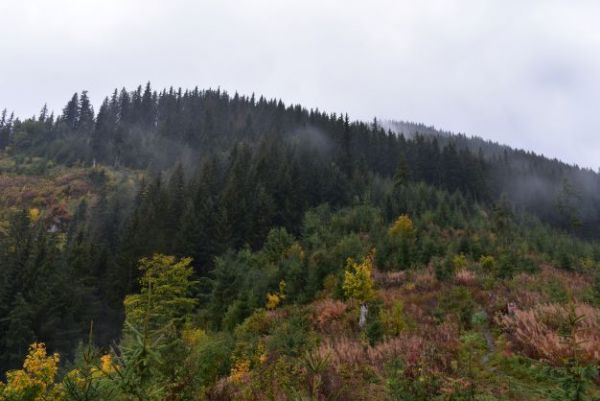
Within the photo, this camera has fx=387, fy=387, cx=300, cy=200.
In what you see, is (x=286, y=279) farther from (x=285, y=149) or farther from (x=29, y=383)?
(x=285, y=149)

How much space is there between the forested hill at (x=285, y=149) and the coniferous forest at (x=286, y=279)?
2.54ft

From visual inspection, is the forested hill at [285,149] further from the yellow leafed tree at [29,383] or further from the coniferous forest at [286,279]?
the yellow leafed tree at [29,383]

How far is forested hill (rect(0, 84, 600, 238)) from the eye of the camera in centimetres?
7194

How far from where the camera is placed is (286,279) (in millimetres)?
27000

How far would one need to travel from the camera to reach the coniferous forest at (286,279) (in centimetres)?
912

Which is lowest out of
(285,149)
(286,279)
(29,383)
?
(29,383)

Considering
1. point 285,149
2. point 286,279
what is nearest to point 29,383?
point 286,279

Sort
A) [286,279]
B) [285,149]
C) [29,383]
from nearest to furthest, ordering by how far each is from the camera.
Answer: [29,383]
[286,279]
[285,149]

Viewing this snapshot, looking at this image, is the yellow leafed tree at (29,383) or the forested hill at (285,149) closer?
the yellow leafed tree at (29,383)

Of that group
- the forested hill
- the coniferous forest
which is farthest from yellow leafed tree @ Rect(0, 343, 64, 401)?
the forested hill

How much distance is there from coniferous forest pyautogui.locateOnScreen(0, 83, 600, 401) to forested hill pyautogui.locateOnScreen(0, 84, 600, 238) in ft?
2.54

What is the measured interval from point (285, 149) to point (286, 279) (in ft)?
167

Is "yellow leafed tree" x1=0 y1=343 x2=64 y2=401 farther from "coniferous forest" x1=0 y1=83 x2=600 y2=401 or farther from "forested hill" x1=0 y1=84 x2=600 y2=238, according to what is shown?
"forested hill" x1=0 y1=84 x2=600 y2=238

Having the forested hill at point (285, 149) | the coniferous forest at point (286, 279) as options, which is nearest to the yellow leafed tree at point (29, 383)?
the coniferous forest at point (286, 279)
